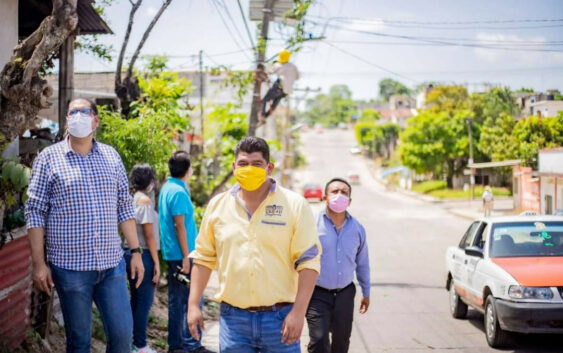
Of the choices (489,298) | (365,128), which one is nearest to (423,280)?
(489,298)

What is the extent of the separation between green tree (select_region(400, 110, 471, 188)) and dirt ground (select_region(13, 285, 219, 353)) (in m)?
54.2

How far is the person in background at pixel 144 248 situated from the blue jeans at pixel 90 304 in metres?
1.64

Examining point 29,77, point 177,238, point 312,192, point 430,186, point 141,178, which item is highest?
point 29,77

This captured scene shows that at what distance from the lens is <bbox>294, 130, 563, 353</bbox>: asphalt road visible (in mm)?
8484

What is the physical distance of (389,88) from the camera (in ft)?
587

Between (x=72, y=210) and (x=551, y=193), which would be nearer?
(x=72, y=210)

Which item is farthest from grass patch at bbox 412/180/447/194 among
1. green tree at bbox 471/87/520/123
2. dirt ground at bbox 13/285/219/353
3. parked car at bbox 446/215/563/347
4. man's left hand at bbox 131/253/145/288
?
man's left hand at bbox 131/253/145/288

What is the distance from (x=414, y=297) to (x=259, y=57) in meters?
6.43

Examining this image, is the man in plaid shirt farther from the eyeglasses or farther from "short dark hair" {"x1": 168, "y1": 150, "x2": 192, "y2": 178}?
"short dark hair" {"x1": 168, "y1": 150, "x2": 192, "y2": 178}

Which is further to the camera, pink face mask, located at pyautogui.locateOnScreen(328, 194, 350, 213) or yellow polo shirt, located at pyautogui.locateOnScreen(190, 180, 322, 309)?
pink face mask, located at pyautogui.locateOnScreen(328, 194, 350, 213)

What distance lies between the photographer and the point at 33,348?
598 centimetres

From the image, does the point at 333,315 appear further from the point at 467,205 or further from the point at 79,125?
the point at 467,205

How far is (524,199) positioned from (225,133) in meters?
20.6

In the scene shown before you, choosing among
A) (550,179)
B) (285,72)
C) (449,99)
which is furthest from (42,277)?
(449,99)
